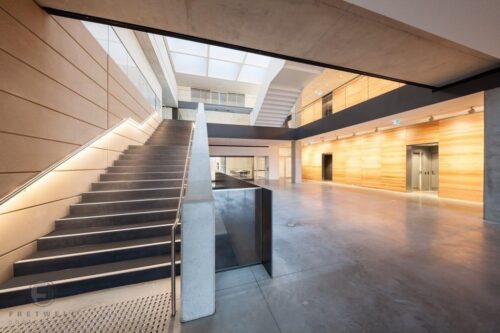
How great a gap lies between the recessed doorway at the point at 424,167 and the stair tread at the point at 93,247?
10.4 m

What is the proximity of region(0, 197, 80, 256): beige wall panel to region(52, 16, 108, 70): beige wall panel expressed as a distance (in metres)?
2.46

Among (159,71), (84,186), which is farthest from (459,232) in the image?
(159,71)

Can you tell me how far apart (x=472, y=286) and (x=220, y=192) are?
9.61ft

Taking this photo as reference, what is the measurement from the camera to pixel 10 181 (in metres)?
2.04

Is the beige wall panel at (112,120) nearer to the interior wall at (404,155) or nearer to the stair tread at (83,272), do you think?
the stair tread at (83,272)

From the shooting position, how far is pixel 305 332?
4.96 feet

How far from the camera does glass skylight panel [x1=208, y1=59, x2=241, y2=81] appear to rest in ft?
36.1

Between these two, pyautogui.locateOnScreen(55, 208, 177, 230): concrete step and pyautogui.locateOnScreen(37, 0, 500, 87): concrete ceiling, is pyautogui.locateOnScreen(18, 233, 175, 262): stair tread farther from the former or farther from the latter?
pyautogui.locateOnScreen(37, 0, 500, 87): concrete ceiling

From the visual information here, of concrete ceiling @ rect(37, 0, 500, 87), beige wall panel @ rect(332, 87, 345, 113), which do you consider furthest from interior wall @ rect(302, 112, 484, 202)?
concrete ceiling @ rect(37, 0, 500, 87)

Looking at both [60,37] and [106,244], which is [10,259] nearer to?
[106,244]

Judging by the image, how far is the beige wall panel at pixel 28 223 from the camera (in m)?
1.95

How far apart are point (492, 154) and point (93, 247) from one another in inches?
286

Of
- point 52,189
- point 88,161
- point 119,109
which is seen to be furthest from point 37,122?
point 119,109

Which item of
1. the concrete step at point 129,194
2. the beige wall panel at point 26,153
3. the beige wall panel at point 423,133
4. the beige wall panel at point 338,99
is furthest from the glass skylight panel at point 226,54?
the beige wall panel at point 26,153
